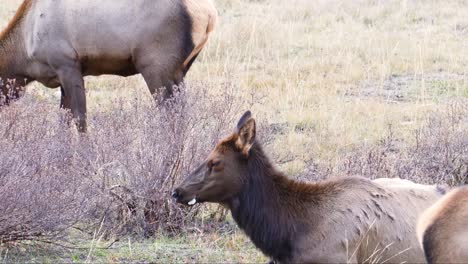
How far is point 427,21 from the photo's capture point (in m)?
19.4

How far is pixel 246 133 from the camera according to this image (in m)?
7.80

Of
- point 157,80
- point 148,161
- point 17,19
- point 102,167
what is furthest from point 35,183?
point 17,19

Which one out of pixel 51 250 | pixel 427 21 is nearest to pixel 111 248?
pixel 51 250

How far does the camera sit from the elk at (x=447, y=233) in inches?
255

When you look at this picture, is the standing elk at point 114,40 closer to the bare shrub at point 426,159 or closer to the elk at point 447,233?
the bare shrub at point 426,159

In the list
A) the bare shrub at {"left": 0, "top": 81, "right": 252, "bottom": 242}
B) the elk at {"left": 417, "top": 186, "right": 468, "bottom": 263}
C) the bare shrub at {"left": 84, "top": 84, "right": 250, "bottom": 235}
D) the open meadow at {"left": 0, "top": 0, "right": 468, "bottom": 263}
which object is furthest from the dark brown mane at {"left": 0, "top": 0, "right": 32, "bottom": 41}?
the elk at {"left": 417, "top": 186, "right": 468, "bottom": 263}

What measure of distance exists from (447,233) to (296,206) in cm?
153

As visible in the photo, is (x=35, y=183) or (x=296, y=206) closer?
(x=296, y=206)

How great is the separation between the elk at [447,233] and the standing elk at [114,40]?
564 cm

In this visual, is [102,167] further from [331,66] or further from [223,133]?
[331,66]

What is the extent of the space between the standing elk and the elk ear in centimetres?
419

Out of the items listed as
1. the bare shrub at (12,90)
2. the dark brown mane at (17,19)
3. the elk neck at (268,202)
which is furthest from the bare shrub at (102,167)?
the dark brown mane at (17,19)

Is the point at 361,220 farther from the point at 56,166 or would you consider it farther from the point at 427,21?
the point at 427,21

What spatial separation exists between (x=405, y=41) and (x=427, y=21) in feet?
6.42
